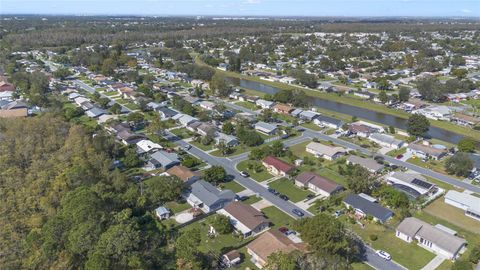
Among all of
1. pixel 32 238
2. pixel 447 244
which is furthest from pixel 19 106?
pixel 447 244

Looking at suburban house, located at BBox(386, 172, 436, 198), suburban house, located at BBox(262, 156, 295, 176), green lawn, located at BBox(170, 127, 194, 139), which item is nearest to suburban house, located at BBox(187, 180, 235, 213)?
suburban house, located at BBox(262, 156, 295, 176)

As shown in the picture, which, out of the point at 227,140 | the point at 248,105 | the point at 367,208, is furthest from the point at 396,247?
the point at 248,105

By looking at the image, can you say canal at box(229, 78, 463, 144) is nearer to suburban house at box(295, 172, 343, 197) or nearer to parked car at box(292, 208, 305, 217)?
suburban house at box(295, 172, 343, 197)

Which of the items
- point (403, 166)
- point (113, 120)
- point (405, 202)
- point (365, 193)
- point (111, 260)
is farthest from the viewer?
point (113, 120)

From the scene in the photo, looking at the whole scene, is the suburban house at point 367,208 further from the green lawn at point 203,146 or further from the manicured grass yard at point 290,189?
the green lawn at point 203,146

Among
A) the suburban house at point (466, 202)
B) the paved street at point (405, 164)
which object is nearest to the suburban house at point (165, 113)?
the paved street at point (405, 164)

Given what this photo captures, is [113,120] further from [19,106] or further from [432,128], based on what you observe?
[432,128]
